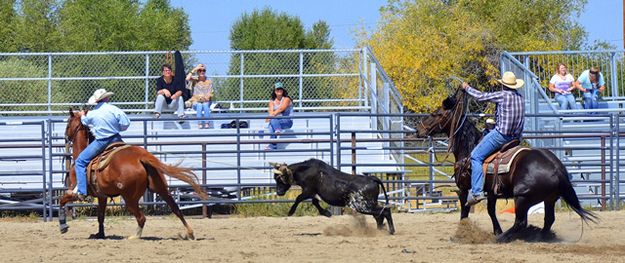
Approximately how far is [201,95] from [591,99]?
715 centimetres

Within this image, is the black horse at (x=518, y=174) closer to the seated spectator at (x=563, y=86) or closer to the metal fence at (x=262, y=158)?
the metal fence at (x=262, y=158)

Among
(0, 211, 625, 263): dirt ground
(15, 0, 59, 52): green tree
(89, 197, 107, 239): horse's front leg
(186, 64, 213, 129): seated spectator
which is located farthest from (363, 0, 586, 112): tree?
(89, 197, 107, 239): horse's front leg

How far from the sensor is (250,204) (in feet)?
60.2

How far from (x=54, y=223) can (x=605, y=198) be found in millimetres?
8603

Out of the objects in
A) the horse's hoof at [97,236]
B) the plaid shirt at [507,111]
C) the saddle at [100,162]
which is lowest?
the horse's hoof at [97,236]

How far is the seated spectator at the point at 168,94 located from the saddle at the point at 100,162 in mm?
6388

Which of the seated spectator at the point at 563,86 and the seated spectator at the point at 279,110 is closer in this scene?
the seated spectator at the point at 279,110

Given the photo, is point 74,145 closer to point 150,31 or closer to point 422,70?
point 422,70

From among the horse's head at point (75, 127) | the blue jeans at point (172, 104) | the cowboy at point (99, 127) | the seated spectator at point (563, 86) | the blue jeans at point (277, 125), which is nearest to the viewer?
the cowboy at point (99, 127)

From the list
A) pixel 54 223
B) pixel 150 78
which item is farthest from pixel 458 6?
pixel 54 223

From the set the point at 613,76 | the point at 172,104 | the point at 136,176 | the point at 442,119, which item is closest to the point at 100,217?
the point at 136,176

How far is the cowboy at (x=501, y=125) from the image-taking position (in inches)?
505

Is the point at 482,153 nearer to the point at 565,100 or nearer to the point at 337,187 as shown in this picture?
the point at 337,187

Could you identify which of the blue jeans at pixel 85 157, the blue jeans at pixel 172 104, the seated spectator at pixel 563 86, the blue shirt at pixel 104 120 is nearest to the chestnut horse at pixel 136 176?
the blue jeans at pixel 85 157
